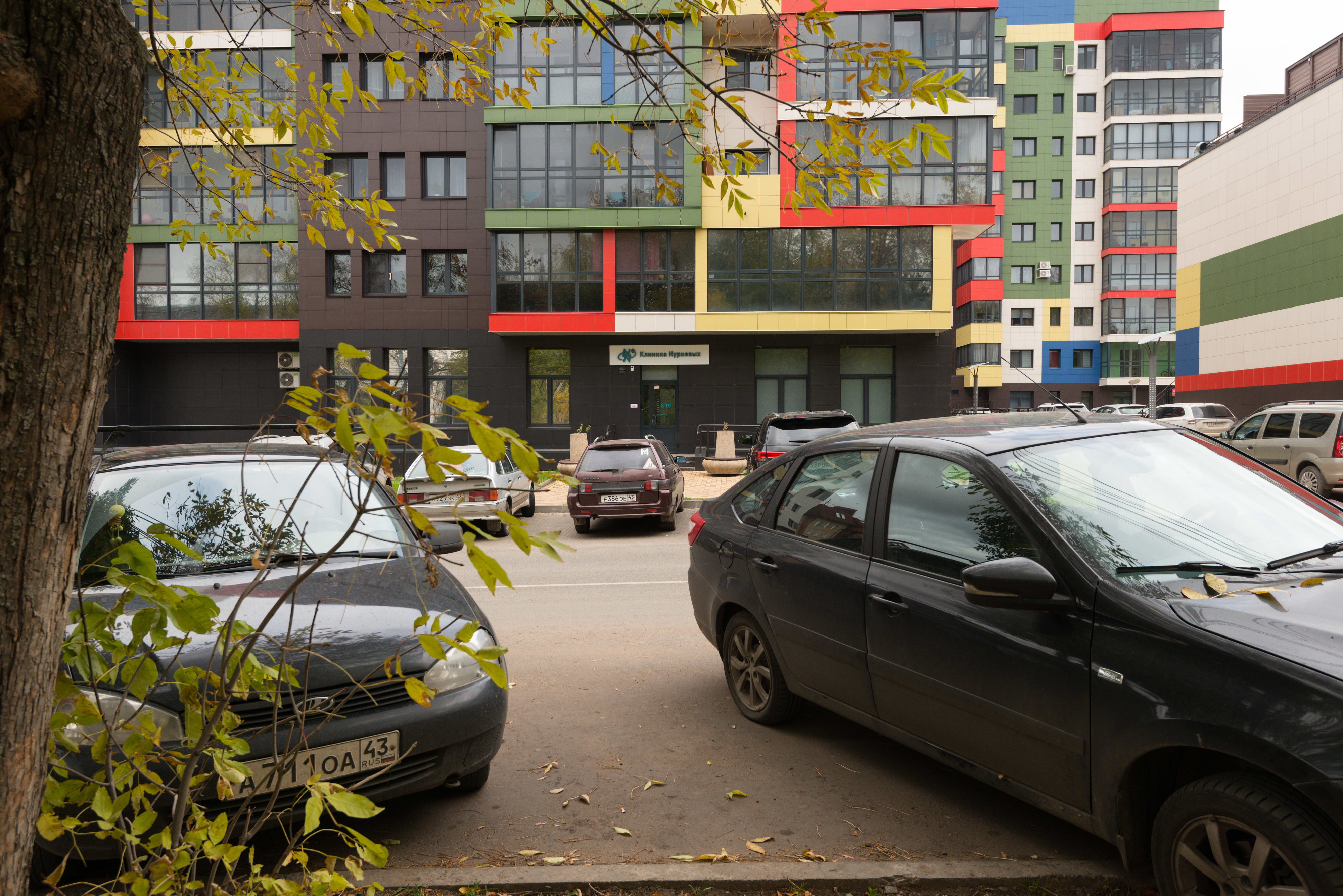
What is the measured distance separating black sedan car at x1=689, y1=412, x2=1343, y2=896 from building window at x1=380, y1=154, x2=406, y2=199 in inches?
1108

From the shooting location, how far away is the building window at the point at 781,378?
29.2m

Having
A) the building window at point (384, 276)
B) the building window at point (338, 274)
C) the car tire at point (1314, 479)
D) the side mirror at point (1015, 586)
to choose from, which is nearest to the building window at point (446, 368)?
the building window at point (384, 276)

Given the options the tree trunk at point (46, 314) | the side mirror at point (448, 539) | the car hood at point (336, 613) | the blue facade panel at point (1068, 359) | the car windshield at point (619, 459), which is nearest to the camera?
the tree trunk at point (46, 314)

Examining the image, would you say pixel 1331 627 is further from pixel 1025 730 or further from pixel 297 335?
pixel 297 335

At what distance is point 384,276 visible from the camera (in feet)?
96.4

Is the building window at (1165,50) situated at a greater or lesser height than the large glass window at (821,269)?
greater

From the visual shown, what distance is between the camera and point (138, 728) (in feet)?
7.06

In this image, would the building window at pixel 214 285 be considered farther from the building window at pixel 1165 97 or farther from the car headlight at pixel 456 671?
the building window at pixel 1165 97

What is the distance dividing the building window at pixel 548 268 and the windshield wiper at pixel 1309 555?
85.6 feet

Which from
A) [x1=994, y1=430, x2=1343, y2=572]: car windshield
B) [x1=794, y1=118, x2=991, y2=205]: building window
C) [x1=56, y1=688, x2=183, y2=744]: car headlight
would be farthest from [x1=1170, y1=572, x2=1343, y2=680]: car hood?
[x1=794, y1=118, x2=991, y2=205]: building window

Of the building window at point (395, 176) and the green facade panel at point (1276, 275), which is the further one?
the green facade panel at point (1276, 275)

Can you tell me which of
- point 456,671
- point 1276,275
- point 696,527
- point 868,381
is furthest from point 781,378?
point 456,671

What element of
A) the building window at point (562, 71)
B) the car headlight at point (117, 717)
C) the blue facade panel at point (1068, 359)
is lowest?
the car headlight at point (117, 717)

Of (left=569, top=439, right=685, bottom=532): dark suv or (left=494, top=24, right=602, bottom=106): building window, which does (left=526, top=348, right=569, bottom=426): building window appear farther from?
(left=569, top=439, right=685, bottom=532): dark suv
